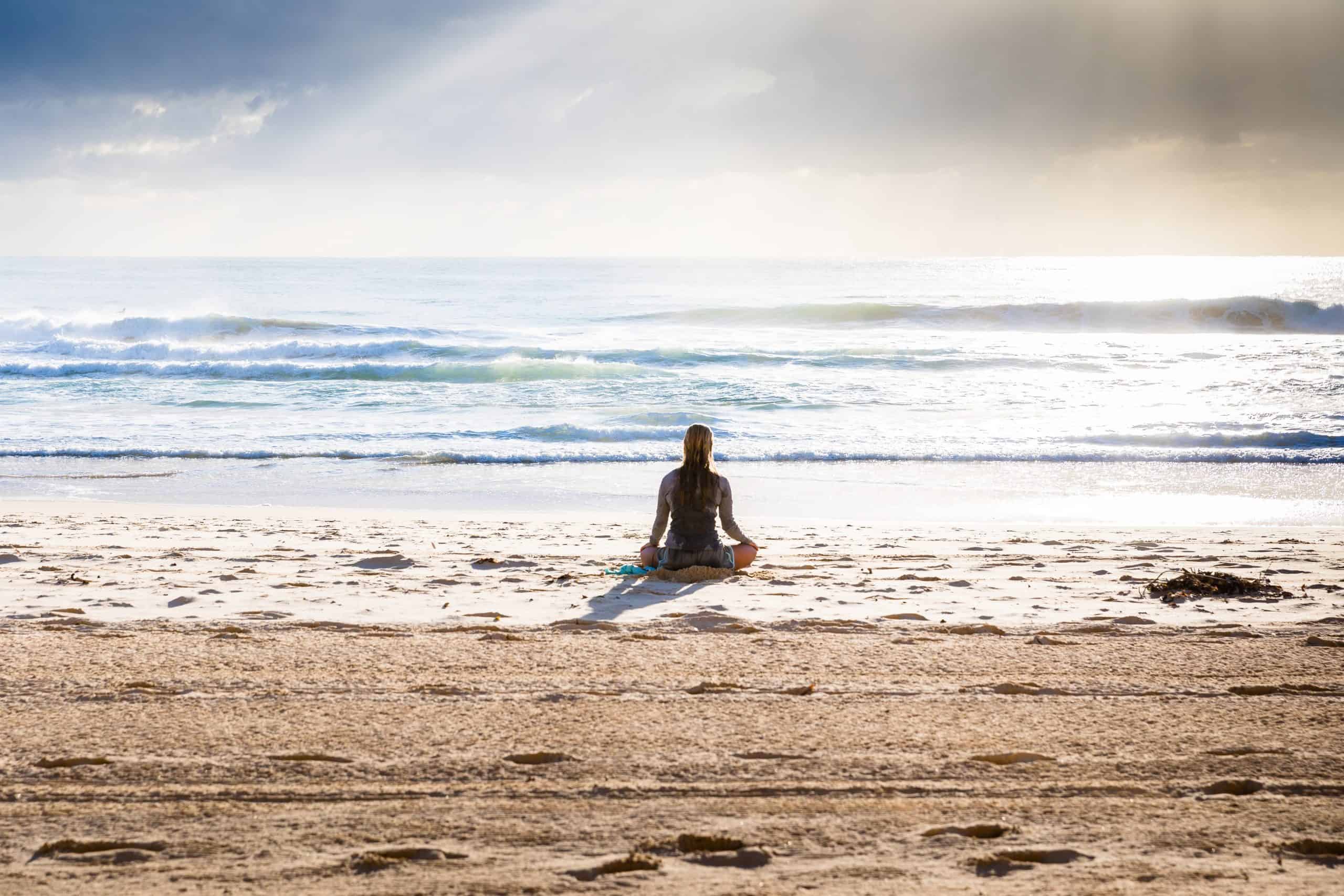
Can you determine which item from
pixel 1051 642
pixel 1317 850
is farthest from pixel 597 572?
pixel 1317 850

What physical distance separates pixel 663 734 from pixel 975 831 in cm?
111

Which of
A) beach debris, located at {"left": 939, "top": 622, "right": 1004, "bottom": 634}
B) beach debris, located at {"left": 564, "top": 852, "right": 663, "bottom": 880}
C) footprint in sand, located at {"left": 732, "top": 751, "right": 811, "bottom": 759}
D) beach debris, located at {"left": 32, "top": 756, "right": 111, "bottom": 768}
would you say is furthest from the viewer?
beach debris, located at {"left": 939, "top": 622, "right": 1004, "bottom": 634}

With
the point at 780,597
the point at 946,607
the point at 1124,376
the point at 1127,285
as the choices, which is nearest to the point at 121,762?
the point at 780,597

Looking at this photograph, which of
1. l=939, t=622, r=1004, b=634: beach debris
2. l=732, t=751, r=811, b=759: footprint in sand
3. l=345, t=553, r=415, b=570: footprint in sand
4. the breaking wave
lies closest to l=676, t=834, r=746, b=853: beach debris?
l=732, t=751, r=811, b=759: footprint in sand

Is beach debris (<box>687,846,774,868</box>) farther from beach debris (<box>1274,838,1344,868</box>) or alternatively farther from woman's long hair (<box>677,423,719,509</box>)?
woman's long hair (<box>677,423,719,509</box>)

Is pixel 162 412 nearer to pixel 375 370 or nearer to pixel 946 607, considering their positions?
pixel 375 370

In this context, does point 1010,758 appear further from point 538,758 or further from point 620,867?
point 538,758

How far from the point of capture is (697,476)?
6.09m

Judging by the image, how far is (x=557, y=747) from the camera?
328 centimetres

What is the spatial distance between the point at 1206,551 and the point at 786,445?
23.0ft

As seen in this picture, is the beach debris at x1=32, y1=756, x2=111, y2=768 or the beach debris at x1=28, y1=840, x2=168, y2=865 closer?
the beach debris at x1=28, y1=840, x2=168, y2=865

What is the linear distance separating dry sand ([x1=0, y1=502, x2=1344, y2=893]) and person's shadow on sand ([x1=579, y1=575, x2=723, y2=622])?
0.04 m

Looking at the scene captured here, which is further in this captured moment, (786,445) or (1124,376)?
(1124,376)

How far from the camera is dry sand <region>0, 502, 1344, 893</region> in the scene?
2.56 m
